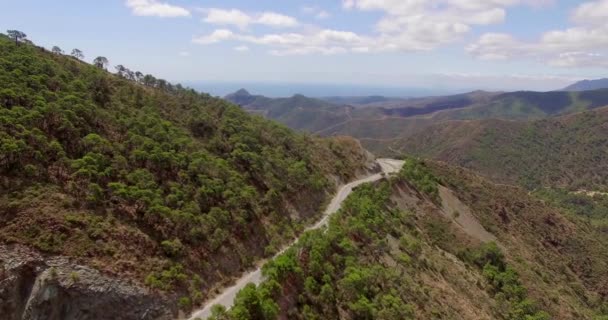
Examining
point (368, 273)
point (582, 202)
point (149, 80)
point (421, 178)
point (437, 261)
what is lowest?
point (582, 202)

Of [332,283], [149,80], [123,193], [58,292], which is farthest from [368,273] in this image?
[149,80]

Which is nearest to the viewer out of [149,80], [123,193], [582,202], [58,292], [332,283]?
[58,292]

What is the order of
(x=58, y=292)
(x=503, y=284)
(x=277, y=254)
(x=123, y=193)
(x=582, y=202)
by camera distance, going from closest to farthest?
(x=58, y=292)
(x=123, y=193)
(x=277, y=254)
(x=503, y=284)
(x=582, y=202)

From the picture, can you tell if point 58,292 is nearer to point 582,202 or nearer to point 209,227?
point 209,227

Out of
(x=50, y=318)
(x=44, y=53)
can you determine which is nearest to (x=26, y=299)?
(x=50, y=318)

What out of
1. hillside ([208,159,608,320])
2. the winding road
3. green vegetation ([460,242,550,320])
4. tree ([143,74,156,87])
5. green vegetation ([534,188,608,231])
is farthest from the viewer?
green vegetation ([534,188,608,231])

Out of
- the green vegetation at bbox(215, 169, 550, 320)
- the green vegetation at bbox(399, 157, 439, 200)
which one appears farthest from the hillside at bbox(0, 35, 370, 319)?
the green vegetation at bbox(399, 157, 439, 200)

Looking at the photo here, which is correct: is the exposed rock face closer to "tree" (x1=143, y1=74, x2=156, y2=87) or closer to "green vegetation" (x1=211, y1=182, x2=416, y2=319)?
"green vegetation" (x1=211, y1=182, x2=416, y2=319)
